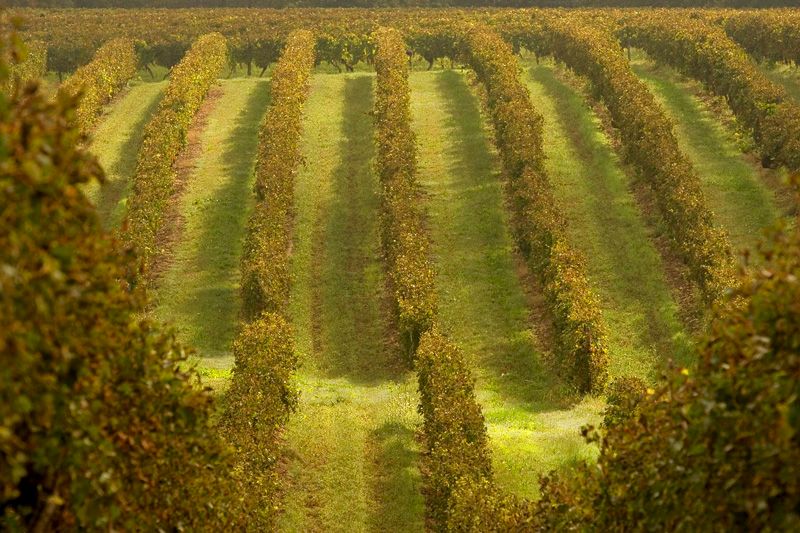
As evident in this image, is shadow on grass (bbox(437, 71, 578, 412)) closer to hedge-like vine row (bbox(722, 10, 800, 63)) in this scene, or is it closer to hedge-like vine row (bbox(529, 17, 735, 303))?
hedge-like vine row (bbox(529, 17, 735, 303))

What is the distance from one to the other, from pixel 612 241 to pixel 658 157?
4.95 metres

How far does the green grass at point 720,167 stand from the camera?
48438mm

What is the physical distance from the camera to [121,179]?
191 ft

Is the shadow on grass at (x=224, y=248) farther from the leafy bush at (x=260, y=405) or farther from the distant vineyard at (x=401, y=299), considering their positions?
the leafy bush at (x=260, y=405)

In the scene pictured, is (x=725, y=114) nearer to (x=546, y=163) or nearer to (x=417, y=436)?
(x=546, y=163)

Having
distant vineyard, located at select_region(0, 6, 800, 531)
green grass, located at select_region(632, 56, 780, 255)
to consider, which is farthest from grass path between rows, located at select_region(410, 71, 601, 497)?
green grass, located at select_region(632, 56, 780, 255)

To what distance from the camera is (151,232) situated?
4684 cm

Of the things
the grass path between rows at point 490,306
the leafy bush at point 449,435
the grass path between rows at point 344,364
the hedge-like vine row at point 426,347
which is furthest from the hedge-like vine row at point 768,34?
the leafy bush at point 449,435

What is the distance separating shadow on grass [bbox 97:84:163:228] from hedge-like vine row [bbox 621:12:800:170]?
109 feet

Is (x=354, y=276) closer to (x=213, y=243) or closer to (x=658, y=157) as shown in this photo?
(x=213, y=243)

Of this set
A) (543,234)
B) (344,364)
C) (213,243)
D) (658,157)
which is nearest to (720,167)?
(658,157)

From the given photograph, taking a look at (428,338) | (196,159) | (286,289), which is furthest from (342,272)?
(196,159)

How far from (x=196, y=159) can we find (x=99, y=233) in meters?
51.2

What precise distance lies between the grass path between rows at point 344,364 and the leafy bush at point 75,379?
1404 cm
